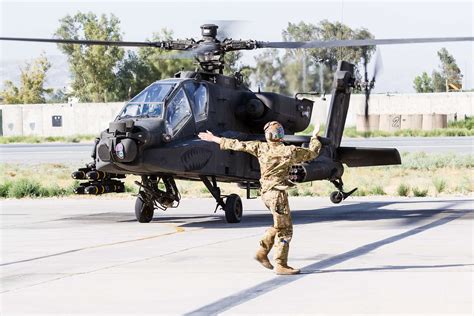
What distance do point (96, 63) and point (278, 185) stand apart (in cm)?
7755

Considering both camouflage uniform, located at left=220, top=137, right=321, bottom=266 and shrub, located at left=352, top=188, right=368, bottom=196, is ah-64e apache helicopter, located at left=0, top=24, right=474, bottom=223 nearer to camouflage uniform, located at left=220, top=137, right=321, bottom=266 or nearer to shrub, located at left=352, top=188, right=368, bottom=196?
camouflage uniform, located at left=220, top=137, right=321, bottom=266

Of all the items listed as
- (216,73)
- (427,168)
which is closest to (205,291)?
(216,73)

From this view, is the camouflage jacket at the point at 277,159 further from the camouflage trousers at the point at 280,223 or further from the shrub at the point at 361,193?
the shrub at the point at 361,193

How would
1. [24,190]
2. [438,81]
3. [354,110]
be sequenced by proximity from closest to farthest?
[24,190] → [354,110] → [438,81]

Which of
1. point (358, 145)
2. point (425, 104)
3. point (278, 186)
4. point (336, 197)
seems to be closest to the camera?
point (278, 186)

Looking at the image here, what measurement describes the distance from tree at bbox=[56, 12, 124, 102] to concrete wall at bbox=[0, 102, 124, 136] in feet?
6.38

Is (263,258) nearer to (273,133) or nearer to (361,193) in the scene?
(273,133)

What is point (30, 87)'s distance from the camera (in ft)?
399

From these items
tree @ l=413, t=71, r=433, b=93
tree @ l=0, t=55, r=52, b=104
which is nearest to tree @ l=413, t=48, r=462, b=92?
tree @ l=413, t=71, r=433, b=93

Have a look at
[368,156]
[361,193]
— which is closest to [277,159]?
[368,156]

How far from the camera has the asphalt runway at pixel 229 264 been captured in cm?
1069

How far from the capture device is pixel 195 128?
66.9 feet

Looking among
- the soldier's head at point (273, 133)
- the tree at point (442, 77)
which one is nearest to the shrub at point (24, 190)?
the soldier's head at point (273, 133)

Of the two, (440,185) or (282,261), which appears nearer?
(282,261)
